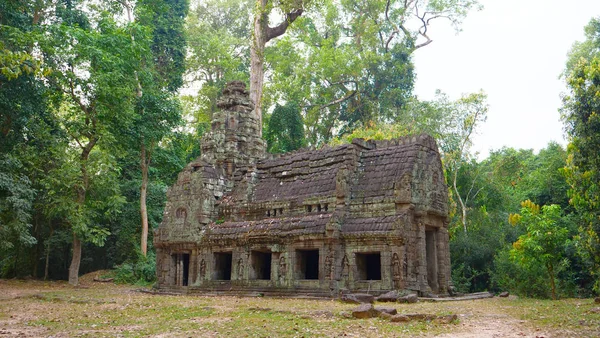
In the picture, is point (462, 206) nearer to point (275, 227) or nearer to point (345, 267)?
point (345, 267)

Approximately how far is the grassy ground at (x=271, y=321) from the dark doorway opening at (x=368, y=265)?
2.52m

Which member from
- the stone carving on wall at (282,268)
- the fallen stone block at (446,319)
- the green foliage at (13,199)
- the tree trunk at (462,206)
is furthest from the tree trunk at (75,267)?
the fallen stone block at (446,319)

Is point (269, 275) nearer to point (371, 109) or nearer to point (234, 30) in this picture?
point (371, 109)

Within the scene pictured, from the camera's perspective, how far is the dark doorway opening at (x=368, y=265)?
18.0 metres

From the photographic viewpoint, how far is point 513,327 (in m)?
10.6

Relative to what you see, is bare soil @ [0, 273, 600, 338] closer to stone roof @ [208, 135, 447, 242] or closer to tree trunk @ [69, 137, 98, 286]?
stone roof @ [208, 135, 447, 242]

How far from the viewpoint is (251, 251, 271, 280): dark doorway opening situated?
66.3ft

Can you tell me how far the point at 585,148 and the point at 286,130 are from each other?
80.4 feet

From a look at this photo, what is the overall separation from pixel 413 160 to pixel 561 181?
452 inches

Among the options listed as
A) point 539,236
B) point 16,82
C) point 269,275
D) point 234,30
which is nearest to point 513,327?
point 539,236

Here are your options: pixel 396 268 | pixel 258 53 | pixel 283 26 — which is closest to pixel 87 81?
pixel 258 53

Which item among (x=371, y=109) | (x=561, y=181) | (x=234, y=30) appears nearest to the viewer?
(x=561, y=181)

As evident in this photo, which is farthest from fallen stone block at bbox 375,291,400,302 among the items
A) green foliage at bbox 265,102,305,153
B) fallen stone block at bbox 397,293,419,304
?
green foliage at bbox 265,102,305,153

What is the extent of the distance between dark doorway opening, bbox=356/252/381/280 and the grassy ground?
2.52 meters
